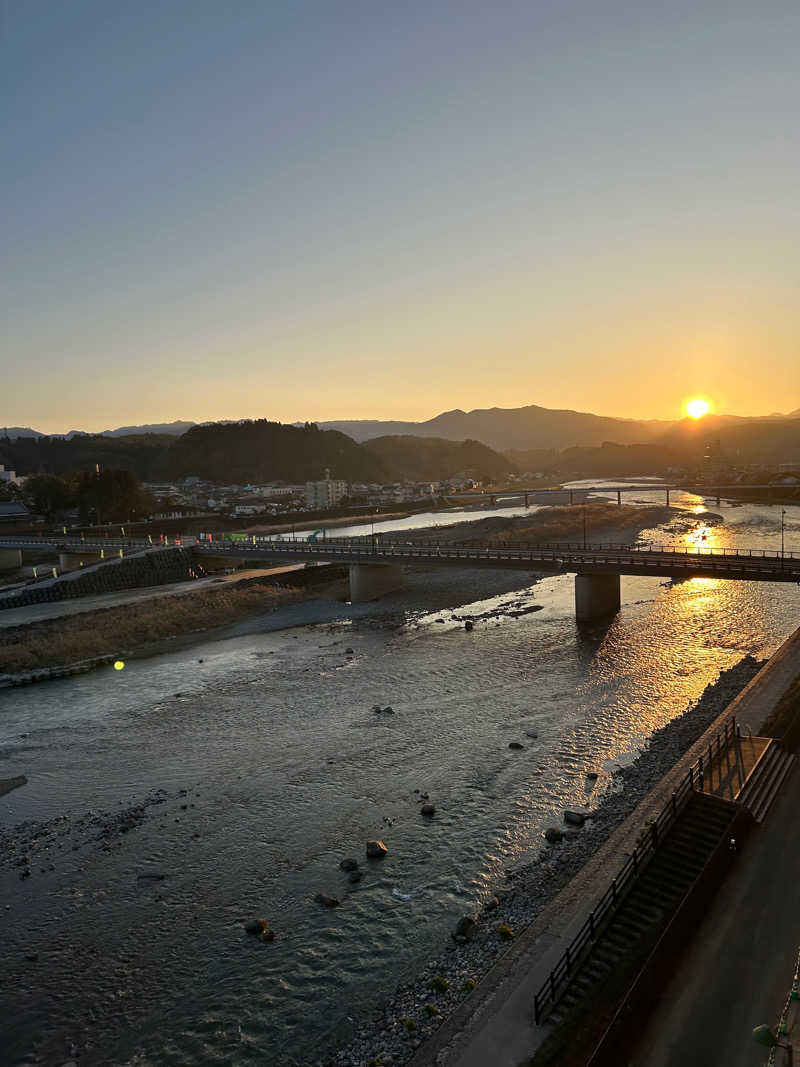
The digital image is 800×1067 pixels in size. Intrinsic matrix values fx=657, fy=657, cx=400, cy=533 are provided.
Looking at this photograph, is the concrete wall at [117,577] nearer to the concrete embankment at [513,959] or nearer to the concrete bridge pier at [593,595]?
the concrete bridge pier at [593,595]

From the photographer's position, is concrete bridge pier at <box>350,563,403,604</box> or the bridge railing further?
concrete bridge pier at <box>350,563,403,604</box>

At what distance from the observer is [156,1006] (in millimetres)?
13969

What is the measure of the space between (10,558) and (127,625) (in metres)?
46.0

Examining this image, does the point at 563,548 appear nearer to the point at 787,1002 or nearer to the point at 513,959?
the point at 513,959

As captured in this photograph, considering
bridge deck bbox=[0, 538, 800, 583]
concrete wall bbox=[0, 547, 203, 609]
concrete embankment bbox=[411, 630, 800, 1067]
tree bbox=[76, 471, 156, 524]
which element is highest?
tree bbox=[76, 471, 156, 524]

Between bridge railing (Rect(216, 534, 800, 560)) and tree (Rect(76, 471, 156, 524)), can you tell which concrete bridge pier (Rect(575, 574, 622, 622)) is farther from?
tree (Rect(76, 471, 156, 524))

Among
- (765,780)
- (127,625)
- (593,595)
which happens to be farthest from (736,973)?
(127,625)

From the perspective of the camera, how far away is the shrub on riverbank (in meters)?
40.2

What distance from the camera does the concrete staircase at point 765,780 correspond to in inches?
663

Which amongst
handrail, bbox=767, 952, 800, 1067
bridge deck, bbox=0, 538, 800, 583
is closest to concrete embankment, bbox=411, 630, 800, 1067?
handrail, bbox=767, 952, 800, 1067

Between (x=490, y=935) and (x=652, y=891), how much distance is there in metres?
3.80

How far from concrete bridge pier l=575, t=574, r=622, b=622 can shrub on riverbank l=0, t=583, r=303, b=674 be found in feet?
85.1

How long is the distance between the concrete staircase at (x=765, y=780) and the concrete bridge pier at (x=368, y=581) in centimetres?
4009

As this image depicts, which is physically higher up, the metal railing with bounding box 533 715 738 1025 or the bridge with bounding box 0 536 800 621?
the bridge with bounding box 0 536 800 621
